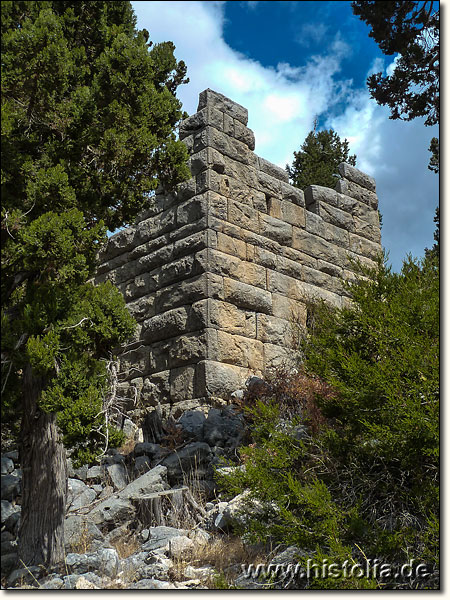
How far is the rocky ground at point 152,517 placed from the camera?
13.8ft

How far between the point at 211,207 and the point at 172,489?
343 cm

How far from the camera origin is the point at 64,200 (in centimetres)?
430

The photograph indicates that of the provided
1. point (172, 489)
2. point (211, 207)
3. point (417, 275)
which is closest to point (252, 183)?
point (211, 207)

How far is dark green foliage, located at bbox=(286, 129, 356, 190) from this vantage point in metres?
13.5

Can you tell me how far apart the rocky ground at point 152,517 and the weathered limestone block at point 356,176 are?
5.14m

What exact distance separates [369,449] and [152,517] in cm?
191

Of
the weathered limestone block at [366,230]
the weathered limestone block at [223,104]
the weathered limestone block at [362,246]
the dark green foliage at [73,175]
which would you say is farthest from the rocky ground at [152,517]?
the weathered limestone block at [366,230]

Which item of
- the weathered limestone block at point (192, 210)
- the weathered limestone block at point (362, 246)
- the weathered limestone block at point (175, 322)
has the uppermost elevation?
the weathered limestone block at point (362, 246)

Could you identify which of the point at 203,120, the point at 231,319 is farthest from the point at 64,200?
the point at 203,120

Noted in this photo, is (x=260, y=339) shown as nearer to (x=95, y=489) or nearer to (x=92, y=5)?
(x=95, y=489)

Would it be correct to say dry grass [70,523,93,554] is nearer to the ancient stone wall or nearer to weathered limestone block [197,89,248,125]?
the ancient stone wall

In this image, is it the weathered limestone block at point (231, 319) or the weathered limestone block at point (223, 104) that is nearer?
the weathered limestone block at point (231, 319)

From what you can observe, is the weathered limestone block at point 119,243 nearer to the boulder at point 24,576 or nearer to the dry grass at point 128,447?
the dry grass at point 128,447

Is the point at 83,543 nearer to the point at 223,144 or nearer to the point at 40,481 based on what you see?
the point at 40,481
